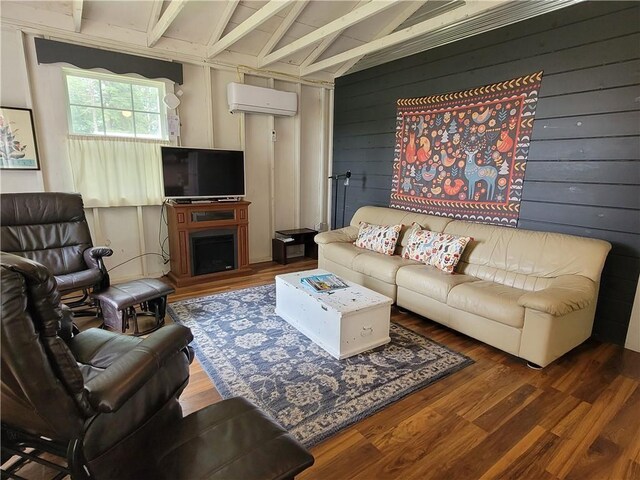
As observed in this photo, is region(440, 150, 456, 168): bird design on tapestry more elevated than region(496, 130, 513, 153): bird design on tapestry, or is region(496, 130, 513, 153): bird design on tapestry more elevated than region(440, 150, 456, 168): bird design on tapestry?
region(496, 130, 513, 153): bird design on tapestry

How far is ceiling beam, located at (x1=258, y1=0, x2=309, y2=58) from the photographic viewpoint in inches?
135

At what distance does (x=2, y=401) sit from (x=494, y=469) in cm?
192

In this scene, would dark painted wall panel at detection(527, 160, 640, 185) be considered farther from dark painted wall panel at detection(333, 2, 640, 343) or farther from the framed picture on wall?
the framed picture on wall

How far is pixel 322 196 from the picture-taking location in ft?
17.9

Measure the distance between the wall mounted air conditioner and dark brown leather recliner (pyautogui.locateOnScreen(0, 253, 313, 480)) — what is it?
3443 millimetres

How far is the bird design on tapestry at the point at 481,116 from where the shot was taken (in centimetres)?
325

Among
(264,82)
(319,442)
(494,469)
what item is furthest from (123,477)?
(264,82)

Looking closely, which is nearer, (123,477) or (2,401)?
(2,401)

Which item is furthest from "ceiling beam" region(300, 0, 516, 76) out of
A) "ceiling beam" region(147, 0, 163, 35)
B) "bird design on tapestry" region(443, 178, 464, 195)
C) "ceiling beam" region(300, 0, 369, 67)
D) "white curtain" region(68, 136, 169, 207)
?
"white curtain" region(68, 136, 169, 207)

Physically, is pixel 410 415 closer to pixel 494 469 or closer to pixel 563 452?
A: pixel 494 469

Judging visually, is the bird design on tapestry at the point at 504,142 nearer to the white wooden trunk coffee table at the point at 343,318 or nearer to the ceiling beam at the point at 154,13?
the white wooden trunk coffee table at the point at 343,318

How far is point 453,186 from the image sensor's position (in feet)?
11.8

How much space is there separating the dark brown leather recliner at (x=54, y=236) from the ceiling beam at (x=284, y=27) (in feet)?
8.66

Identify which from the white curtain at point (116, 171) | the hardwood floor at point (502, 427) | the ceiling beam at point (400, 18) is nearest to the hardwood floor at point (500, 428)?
the hardwood floor at point (502, 427)
